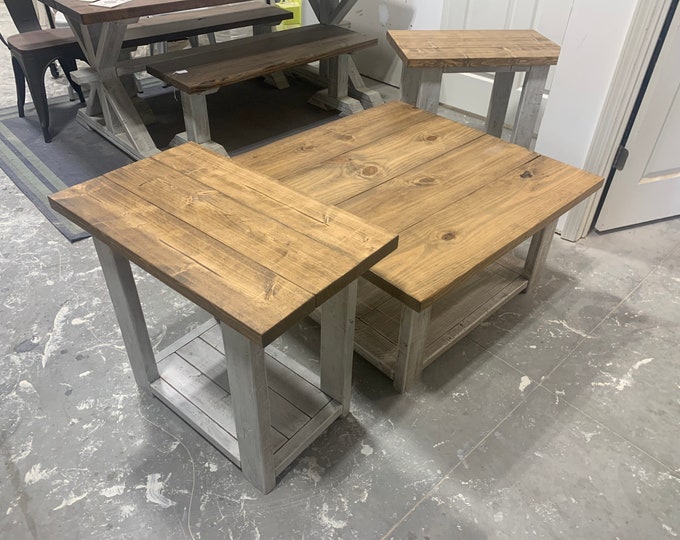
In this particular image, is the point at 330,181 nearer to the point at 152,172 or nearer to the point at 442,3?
the point at 152,172

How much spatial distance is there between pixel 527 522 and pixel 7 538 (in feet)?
3.87

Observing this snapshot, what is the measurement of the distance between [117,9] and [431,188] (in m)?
1.59

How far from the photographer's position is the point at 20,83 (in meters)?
2.96

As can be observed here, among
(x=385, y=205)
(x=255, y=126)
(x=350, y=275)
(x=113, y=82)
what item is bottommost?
(x=255, y=126)

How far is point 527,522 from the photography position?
4.03ft

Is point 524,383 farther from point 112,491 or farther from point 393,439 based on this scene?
point 112,491

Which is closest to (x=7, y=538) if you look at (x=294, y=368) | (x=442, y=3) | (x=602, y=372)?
(x=294, y=368)

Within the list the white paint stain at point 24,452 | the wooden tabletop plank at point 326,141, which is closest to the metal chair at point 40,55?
the wooden tabletop plank at point 326,141

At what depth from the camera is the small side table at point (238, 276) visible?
0.95m

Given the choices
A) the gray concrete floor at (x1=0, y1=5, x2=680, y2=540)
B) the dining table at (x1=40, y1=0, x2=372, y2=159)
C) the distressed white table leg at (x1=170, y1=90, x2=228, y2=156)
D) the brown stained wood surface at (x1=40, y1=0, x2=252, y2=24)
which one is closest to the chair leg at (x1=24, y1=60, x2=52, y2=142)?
the dining table at (x1=40, y1=0, x2=372, y2=159)

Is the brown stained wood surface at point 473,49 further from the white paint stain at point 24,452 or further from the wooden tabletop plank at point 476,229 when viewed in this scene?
the white paint stain at point 24,452

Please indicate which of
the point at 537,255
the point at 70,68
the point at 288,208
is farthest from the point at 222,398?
the point at 70,68

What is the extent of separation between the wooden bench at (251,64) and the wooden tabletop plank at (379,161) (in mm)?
1064

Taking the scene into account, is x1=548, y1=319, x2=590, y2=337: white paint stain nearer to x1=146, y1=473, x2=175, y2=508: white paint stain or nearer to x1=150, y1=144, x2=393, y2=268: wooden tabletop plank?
x1=150, y1=144, x2=393, y2=268: wooden tabletop plank
